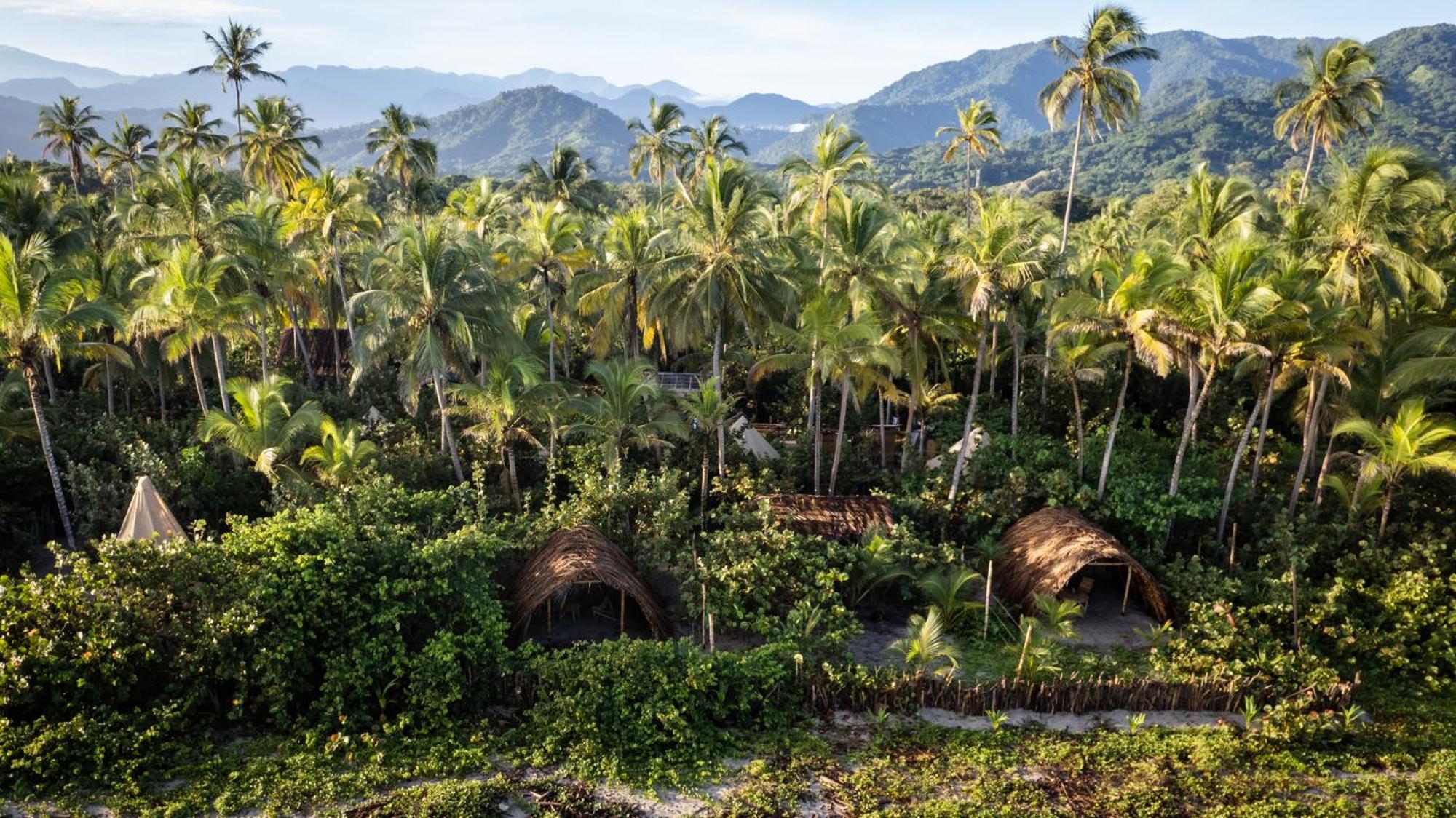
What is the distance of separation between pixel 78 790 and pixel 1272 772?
1518 cm

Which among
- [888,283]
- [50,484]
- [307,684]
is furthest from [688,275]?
[50,484]

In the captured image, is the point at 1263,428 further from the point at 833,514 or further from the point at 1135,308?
the point at 833,514

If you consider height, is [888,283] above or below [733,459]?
above

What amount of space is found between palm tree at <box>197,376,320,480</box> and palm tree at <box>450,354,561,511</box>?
3189 mm

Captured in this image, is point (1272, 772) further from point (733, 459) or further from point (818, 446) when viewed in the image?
point (733, 459)

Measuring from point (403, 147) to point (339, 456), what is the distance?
79.1 ft

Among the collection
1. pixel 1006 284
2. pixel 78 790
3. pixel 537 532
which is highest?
pixel 1006 284

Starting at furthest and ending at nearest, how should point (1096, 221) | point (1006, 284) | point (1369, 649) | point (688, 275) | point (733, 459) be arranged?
point (1096, 221), point (733, 459), point (688, 275), point (1006, 284), point (1369, 649)

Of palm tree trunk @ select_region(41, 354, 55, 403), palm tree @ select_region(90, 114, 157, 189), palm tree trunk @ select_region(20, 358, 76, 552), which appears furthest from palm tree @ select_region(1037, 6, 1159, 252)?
palm tree @ select_region(90, 114, 157, 189)

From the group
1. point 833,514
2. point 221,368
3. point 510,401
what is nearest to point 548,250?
point 510,401

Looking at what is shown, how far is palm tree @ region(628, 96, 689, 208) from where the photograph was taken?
41.2 meters

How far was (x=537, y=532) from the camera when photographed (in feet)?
52.9

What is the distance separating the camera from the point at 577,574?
13859 millimetres

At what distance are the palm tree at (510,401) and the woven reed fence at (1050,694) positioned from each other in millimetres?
8501
